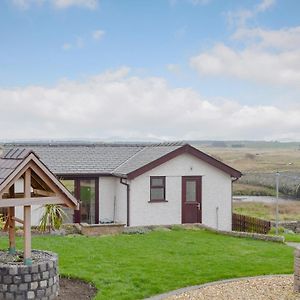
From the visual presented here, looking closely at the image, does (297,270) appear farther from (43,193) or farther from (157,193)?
(157,193)

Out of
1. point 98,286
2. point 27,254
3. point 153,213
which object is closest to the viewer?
point 27,254

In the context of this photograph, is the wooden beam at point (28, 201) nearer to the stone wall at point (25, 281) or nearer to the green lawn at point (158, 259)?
the stone wall at point (25, 281)

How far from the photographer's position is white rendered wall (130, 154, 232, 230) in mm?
24109

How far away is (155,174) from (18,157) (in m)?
12.9

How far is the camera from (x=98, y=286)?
12930 mm

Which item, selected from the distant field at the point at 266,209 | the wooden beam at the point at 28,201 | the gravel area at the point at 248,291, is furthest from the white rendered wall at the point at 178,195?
the wooden beam at the point at 28,201

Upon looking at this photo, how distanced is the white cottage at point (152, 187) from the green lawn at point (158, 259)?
282 centimetres

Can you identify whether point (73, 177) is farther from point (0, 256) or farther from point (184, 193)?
point (0, 256)

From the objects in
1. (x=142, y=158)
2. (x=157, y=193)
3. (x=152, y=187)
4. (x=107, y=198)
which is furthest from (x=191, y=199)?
(x=107, y=198)

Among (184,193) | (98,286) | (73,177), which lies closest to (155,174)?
(184,193)

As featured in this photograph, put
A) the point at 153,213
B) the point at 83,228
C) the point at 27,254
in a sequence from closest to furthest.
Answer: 1. the point at 27,254
2. the point at 83,228
3. the point at 153,213

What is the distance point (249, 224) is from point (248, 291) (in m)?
13.4

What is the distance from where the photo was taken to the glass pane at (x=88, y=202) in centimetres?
2516

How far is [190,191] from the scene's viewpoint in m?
25.2
